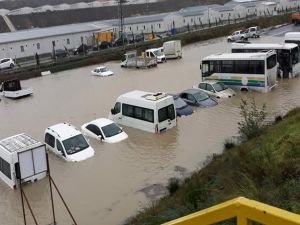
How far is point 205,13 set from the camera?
2515 inches

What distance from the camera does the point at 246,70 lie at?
944 inches

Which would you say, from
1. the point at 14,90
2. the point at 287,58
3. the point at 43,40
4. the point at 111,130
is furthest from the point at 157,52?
the point at 111,130

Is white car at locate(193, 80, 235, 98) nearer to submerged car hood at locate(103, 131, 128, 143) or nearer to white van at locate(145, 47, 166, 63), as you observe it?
submerged car hood at locate(103, 131, 128, 143)

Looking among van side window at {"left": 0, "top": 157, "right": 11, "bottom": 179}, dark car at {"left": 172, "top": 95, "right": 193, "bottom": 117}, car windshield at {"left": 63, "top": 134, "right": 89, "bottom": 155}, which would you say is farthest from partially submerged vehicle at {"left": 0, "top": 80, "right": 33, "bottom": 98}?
van side window at {"left": 0, "top": 157, "right": 11, "bottom": 179}

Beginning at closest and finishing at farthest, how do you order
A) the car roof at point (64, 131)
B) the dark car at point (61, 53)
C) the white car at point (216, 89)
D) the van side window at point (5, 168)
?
the van side window at point (5, 168) < the car roof at point (64, 131) < the white car at point (216, 89) < the dark car at point (61, 53)

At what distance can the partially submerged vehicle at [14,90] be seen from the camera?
29062 mm

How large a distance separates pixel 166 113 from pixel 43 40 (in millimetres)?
31396

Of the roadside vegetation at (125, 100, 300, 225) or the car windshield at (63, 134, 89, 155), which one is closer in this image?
the roadside vegetation at (125, 100, 300, 225)

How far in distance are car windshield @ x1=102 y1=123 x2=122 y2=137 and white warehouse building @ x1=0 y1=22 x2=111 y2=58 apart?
1141 inches

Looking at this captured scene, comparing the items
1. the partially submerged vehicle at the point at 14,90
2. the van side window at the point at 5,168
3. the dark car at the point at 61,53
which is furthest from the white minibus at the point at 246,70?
the dark car at the point at 61,53

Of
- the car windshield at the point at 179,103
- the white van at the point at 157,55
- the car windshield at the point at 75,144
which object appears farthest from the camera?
the white van at the point at 157,55

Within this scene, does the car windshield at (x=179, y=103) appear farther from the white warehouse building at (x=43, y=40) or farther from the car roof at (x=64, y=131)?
the white warehouse building at (x=43, y=40)

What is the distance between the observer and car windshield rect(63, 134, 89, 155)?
1612 cm

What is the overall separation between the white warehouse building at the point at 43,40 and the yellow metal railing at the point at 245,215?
43.6 m
